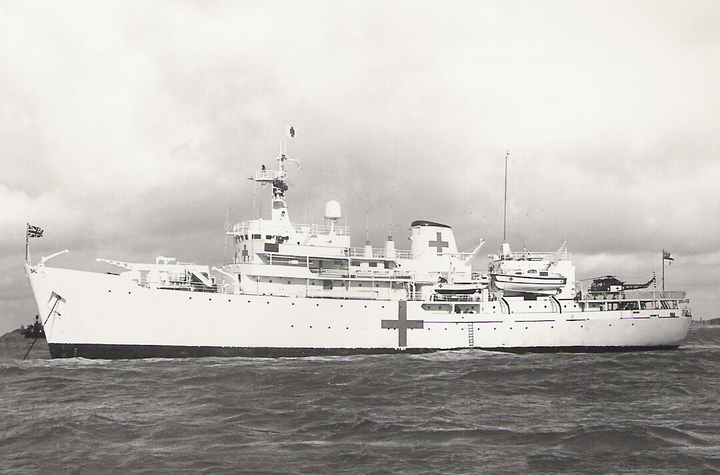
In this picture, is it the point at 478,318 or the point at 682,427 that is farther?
the point at 478,318

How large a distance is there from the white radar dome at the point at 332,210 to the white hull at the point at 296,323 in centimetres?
484

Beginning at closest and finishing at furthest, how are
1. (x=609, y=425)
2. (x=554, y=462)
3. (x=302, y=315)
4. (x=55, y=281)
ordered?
(x=554, y=462) → (x=609, y=425) → (x=55, y=281) → (x=302, y=315)

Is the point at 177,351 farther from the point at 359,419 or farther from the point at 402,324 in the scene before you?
the point at 359,419

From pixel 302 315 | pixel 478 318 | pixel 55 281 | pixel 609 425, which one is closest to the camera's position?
pixel 609 425

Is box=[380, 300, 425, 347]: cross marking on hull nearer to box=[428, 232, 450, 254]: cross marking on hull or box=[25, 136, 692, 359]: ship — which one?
box=[25, 136, 692, 359]: ship

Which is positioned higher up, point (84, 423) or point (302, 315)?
point (302, 315)

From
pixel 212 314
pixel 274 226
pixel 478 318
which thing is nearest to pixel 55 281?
pixel 212 314

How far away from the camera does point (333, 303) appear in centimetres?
2723

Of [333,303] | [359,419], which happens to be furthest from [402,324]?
[359,419]

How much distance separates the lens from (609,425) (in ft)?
40.4

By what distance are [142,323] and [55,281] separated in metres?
4.06

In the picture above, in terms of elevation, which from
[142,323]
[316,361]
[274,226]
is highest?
[274,226]

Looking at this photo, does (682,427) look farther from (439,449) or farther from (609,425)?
(439,449)

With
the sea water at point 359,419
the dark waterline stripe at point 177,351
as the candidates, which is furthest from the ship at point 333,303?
the sea water at point 359,419
